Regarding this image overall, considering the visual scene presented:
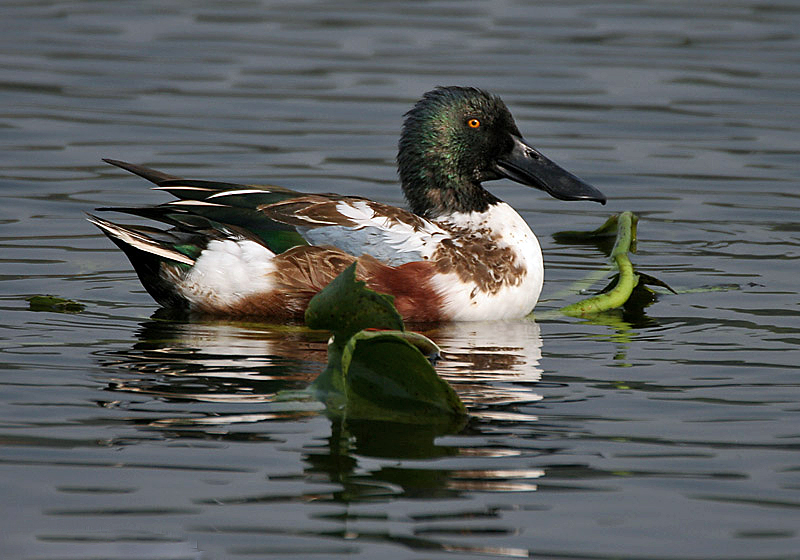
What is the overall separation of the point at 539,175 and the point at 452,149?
64 centimetres

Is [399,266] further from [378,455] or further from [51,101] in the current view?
[51,101]

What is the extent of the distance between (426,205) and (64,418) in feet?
10.5

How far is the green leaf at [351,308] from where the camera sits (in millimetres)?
6938

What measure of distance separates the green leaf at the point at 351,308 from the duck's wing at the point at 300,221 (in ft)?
3.23

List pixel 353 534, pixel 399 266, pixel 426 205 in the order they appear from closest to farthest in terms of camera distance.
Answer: pixel 353 534 → pixel 399 266 → pixel 426 205

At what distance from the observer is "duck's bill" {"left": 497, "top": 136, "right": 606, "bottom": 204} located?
Answer: 8.85m

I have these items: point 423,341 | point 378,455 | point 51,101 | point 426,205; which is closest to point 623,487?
point 378,455

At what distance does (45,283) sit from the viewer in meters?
8.87

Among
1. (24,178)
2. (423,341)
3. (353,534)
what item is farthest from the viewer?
(24,178)

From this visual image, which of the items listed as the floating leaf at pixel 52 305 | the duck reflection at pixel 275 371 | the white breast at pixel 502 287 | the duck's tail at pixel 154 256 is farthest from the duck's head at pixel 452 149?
the floating leaf at pixel 52 305

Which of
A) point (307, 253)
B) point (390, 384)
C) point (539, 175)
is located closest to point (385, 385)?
point (390, 384)

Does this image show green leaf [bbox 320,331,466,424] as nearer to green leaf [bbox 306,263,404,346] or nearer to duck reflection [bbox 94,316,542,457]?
duck reflection [bbox 94,316,542,457]

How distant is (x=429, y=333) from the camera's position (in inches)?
313

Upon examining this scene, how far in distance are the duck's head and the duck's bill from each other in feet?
0.15
